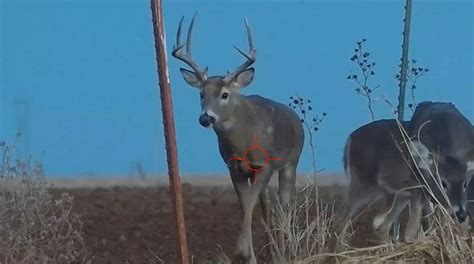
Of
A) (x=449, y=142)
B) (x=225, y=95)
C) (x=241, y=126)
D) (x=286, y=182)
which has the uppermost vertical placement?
(x=225, y=95)

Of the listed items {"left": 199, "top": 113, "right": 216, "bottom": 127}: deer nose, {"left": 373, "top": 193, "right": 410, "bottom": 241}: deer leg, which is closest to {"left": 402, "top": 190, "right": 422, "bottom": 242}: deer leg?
{"left": 373, "top": 193, "right": 410, "bottom": 241}: deer leg

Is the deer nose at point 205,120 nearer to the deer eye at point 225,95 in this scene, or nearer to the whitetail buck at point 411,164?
the deer eye at point 225,95

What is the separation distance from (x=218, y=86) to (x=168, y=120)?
358cm

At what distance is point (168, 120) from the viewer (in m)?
9.23

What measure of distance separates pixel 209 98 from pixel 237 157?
667 mm

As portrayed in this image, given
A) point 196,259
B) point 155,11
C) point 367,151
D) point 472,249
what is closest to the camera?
point 472,249

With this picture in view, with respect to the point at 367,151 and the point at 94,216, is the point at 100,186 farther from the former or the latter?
the point at 367,151

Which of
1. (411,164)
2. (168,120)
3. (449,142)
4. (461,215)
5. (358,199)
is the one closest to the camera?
(168,120)

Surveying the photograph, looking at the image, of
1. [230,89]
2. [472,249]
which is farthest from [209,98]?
[472,249]

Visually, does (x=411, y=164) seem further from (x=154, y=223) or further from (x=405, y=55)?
(x=154, y=223)

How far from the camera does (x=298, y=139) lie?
45.0ft

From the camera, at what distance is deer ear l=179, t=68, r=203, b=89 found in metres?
12.7

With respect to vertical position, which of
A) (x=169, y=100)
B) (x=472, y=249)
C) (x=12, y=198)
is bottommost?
(x=472, y=249)

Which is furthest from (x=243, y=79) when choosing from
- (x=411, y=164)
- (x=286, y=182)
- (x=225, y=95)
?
(x=411, y=164)
